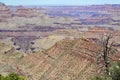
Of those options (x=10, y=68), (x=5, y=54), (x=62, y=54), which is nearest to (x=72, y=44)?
(x=62, y=54)

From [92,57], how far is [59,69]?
9571 mm

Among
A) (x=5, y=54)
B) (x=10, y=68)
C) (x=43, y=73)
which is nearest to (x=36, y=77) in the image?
(x=43, y=73)

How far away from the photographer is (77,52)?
254 feet

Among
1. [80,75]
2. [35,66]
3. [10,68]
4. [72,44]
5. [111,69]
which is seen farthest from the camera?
[10,68]

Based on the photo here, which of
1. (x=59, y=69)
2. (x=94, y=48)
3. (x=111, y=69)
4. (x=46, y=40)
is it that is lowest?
(x=46, y=40)

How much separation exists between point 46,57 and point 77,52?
13474mm

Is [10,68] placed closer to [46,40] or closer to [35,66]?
[35,66]

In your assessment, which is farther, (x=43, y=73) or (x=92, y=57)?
(x=43, y=73)

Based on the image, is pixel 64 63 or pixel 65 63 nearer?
pixel 65 63

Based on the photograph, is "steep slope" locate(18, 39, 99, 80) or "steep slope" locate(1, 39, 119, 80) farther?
"steep slope" locate(18, 39, 99, 80)

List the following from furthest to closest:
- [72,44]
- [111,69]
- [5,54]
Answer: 1. [5,54]
2. [72,44]
3. [111,69]

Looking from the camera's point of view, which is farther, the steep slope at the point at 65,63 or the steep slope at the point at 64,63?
the steep slope at the point at 65,63

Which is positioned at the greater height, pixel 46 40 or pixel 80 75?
pixel 80 75

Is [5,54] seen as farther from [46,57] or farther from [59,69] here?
[59,69]
